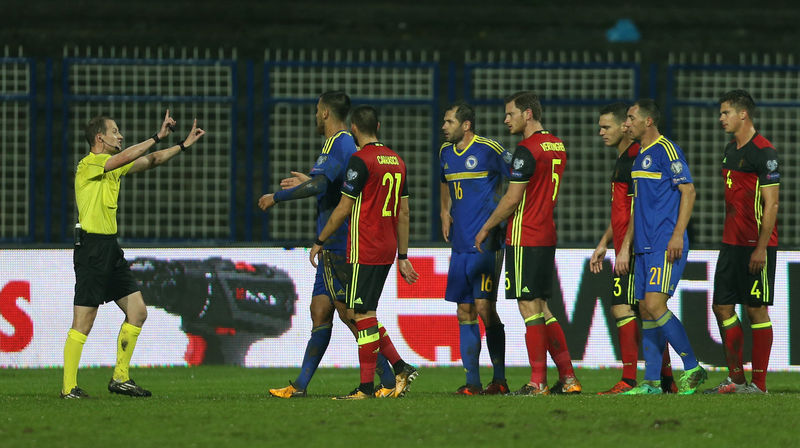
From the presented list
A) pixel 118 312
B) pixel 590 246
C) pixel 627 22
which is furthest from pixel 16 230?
pixel 627 22

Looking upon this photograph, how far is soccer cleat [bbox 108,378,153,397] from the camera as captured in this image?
9.53 meters

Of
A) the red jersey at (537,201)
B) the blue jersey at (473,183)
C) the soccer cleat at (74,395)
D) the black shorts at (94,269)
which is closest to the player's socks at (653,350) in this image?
the red jersey at (537,201)

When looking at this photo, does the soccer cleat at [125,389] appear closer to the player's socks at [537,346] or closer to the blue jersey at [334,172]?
the blue jersey at [334,172]

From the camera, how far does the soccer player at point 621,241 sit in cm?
972

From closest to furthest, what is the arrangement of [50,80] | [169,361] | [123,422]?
[123,422]
[169,361]
[50,80]

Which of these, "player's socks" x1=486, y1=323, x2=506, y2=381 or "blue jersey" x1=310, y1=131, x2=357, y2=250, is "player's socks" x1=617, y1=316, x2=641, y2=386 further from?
"blue jersey" x1=310, y1=131, x2=357, y2=250

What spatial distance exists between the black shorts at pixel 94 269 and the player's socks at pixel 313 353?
1516 mm

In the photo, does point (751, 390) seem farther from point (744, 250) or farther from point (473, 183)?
point (473, 183)

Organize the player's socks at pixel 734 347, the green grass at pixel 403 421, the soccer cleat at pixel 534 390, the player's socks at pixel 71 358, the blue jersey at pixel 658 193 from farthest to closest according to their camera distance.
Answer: the player's socks at pixel 734 347 < the player's socks at pixel 71 358 < the soccer cleat at pixel 534 390 < the blue jersey at pixel 658 193 < the green grass at pixel 403 421

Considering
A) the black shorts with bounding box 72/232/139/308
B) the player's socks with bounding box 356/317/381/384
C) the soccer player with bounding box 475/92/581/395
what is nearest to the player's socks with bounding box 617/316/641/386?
the soccer player with bounding box 475/92/581/395

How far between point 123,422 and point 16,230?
342 inches

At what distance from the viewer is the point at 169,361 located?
43.2 feet

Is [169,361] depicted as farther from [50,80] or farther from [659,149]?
[659,149]

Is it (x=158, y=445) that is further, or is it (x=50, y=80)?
(x=50, y=80)
